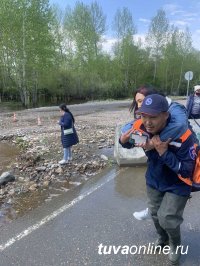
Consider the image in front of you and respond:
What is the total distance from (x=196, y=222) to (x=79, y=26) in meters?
52.2

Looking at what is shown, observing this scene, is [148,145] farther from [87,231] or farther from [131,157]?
[131,157]

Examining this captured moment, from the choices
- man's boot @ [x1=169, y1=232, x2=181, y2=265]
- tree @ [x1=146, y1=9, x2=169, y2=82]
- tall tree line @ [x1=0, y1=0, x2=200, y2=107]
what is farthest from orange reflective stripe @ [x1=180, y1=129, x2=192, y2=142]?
tree @ [x1=146, y1=9, x2=169, y2=82]

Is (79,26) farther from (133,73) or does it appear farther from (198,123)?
(198,123)

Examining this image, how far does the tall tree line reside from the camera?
3431 centimetres

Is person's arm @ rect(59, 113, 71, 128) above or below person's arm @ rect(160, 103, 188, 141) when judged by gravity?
below

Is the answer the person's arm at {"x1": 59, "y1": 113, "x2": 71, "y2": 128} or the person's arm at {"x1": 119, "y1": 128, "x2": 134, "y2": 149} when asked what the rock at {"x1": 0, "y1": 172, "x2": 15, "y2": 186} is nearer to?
the person's arm at {"x1": 59, "y1": 113, "x2": 71, "y2": 128}

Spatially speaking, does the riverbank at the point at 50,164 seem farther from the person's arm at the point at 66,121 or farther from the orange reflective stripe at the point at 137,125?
the orange reflective stripe at the point at 137,125

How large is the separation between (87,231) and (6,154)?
6503 mm

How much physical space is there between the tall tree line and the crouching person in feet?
108

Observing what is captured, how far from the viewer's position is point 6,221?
4508mm

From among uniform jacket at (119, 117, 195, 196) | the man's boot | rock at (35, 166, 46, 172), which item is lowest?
rock at (35, 166, 46, 172)

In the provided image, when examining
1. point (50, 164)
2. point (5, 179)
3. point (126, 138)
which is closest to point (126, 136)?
point (126, 138)

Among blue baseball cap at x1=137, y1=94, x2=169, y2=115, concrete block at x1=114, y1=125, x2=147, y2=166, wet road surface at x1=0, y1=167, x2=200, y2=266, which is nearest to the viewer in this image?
blue baseball cap at x1=137, y1=94, x2=169, y2=115

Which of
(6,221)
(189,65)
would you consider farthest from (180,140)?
(189,65)
